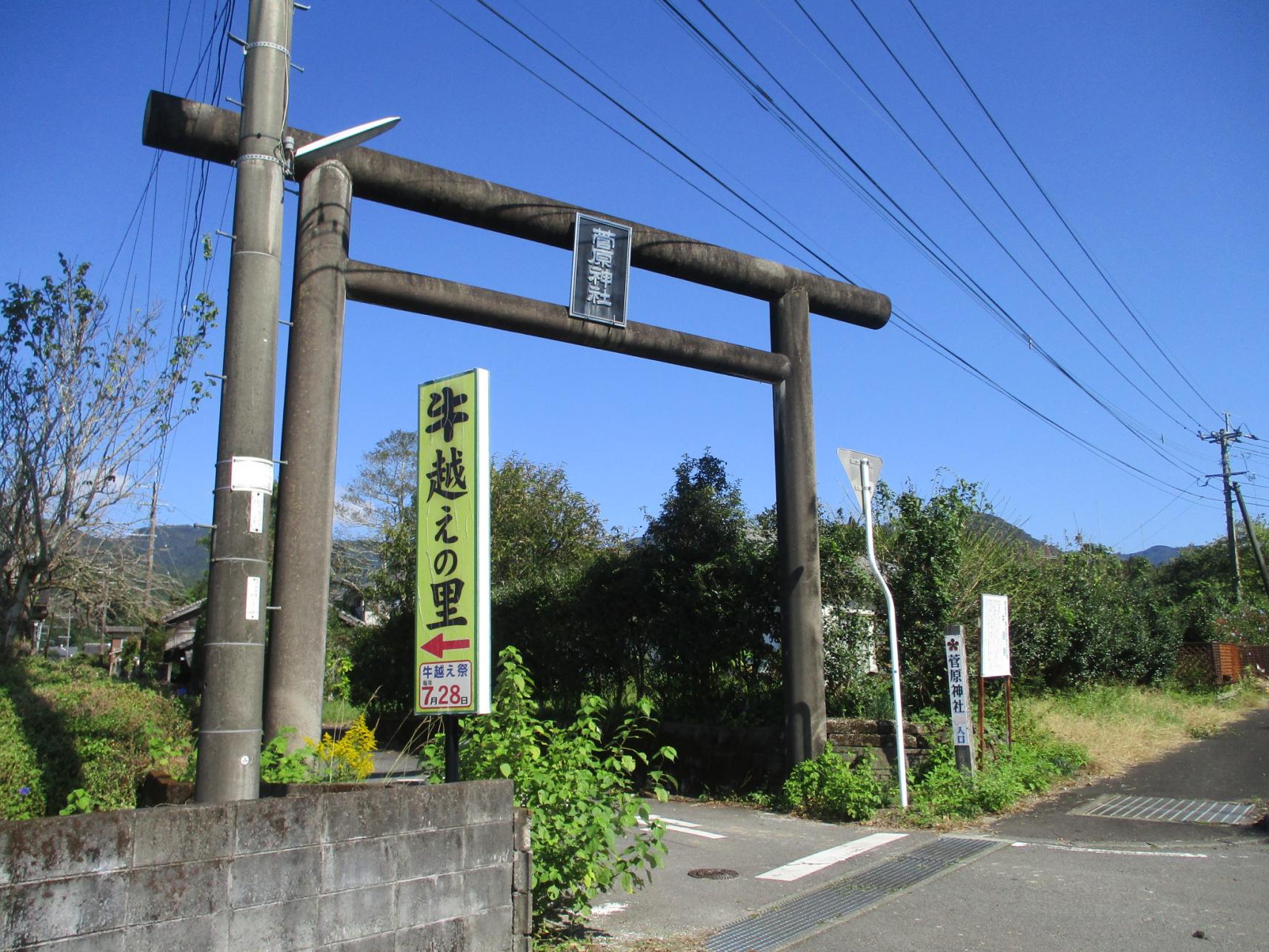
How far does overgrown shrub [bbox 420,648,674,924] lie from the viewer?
496 cm

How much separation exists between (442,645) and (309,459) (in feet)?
8.31

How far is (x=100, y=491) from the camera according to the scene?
1277 cm

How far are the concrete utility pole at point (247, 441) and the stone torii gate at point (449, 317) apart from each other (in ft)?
0.47

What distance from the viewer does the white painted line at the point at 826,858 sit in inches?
277

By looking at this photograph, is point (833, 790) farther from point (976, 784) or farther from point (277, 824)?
point (277, 824)

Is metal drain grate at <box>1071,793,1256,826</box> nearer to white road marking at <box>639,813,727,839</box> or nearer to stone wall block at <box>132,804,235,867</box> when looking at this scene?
white road marking at <box>639,813,727,839</box>

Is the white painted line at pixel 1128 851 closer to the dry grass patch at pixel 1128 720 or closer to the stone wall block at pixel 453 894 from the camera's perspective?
the dry grass patch at pixel 1128 720

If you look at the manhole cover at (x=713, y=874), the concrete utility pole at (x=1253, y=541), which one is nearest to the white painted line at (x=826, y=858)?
the manhole cover at (x=713, y=874)

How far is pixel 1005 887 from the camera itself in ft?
21.2

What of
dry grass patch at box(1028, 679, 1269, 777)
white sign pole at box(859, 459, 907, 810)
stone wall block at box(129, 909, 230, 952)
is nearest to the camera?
stone wall block at box(129, 909, 230, 952)

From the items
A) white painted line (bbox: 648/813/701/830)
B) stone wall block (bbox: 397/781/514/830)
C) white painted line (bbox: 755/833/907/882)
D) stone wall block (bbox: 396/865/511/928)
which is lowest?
white painted line (bbox: 648/813/701/830)

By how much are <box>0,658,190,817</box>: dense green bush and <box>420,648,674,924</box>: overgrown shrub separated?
2021 mm

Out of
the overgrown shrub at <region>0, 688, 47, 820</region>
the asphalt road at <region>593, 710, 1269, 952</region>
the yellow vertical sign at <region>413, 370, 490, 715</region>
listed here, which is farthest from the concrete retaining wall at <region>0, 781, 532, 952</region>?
the overgrown shrub at <region>0, 688, 47, 820</region>

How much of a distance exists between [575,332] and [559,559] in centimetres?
1478
